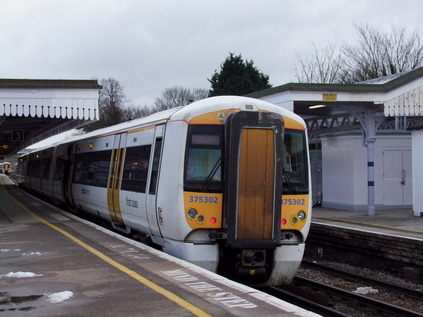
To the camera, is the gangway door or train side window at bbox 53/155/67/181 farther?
train side window at bbox 53/155/67/181

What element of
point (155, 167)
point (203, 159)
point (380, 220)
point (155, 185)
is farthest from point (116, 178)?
point (380, 220)

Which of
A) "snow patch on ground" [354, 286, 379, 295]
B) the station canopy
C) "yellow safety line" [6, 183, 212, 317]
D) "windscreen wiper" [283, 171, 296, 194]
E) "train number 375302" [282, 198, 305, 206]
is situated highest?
the station canopy

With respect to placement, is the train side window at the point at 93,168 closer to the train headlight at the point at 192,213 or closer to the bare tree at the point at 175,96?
the train headlight at the point at 192,213

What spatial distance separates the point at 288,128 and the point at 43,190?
18.0 metres

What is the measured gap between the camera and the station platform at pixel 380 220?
1252cm

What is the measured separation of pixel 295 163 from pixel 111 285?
3.61 meters

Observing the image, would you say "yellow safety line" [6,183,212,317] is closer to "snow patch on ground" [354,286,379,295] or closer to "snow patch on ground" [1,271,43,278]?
"snow patch on ground" [1,271,43,278]

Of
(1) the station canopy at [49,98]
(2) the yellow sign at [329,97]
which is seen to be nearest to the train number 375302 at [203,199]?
(1) the station canopy at [49,98]

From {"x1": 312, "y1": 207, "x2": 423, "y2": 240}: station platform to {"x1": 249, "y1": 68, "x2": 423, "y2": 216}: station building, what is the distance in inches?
18.2

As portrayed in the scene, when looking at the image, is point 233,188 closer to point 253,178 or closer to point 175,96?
point 253,178

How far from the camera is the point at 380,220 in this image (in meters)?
14.8

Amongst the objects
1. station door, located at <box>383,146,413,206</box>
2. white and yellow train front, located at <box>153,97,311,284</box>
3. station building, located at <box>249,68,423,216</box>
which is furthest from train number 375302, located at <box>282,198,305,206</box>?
station door, located at <box>383,146,413,206</box>

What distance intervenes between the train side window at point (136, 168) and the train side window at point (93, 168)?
4.91ft

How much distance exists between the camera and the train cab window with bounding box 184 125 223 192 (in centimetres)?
830
